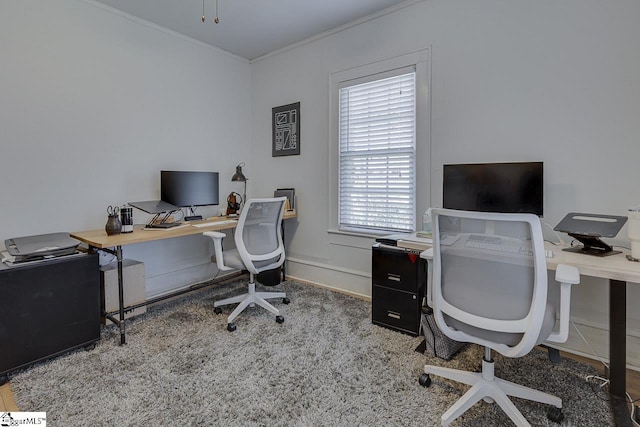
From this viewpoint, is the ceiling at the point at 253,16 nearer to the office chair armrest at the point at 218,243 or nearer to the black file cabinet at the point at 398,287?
the office chair armrest at the point at 218,243

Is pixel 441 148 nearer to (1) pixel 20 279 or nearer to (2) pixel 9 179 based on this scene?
(1) pixel 20 279

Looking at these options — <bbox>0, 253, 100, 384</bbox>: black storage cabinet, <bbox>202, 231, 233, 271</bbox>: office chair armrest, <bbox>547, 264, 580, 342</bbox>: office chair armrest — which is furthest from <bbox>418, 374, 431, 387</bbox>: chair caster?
<bbox>0, 253, 100, 384</bbox>: black storage cabinet

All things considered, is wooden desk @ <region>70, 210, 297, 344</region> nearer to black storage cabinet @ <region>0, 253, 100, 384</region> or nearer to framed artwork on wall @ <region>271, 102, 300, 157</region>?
black storage cabinet @ <region>0, 253, 100, 384</region>

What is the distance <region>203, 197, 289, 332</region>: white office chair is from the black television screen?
755 mm

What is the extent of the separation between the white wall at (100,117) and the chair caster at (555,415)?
3.24m

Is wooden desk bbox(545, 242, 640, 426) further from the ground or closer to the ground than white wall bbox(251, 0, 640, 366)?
closer to the ground

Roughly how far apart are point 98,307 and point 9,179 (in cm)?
115

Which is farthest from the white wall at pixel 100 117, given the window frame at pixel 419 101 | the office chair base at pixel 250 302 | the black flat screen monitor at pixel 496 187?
the black flat screen monitor at pixel 496 187

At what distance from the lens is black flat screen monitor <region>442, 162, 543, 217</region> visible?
205 cm

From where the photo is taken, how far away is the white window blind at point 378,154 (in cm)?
288

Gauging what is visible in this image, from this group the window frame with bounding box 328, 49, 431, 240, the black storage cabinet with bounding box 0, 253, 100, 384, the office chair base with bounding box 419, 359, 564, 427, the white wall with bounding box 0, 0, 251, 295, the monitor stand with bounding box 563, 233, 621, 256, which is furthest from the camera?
the window frame with bounding box 328, 49, 431, 240

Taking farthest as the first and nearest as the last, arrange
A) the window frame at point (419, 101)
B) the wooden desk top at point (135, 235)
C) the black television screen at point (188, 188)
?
the black television screen at point (188, 188) < the window frame at point (419, 101) < the wooden desk top at point (135, 235)

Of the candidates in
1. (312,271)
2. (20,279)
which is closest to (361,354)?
(312,271)

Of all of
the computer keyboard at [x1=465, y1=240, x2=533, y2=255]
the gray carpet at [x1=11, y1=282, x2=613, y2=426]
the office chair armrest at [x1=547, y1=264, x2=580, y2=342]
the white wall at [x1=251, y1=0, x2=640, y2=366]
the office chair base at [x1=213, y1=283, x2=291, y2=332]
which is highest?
the white wall at [x1=251, y1=0, x2=640, y2=366]
